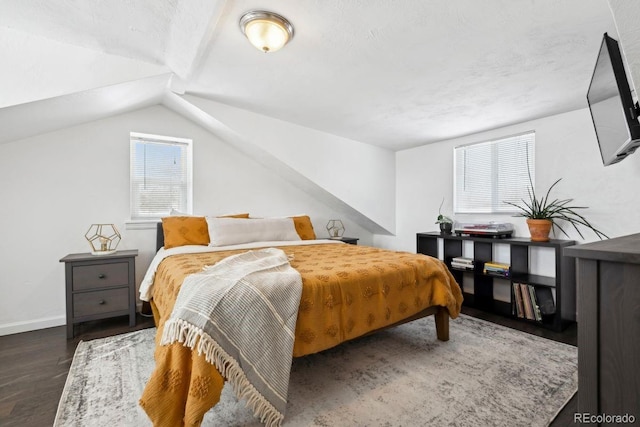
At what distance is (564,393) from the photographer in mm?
1600

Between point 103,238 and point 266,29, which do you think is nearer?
point 266,29

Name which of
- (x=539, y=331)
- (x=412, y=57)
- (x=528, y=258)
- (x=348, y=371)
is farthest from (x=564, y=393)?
(x=412, y=57)

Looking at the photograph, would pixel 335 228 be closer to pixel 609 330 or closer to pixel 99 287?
pixel 99 287

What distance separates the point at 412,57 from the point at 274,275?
5.63 ft

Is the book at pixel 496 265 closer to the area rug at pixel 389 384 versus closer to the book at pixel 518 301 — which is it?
the book at pixel 518 301

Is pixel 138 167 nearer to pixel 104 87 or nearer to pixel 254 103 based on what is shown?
pixel 104 87

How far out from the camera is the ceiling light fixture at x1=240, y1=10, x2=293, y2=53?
1.58m

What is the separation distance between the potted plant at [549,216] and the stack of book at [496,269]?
405 millimetres

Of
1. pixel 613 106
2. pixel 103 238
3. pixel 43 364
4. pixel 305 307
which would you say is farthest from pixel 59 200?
pixel 613 106

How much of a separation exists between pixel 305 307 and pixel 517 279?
2428 mm

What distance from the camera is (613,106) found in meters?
1.40

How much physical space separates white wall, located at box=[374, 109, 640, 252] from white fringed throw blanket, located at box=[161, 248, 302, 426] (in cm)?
298

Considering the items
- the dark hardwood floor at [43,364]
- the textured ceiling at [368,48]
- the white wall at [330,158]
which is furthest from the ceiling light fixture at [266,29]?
the dark hardwood floor at [43,364]

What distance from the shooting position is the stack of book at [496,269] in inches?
117
